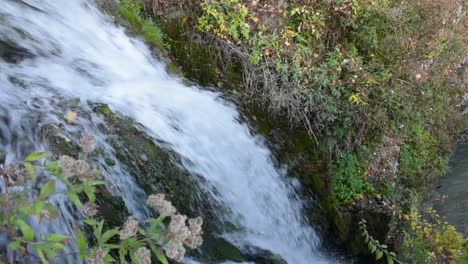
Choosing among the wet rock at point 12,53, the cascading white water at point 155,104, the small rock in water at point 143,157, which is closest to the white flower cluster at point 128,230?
the cascading white water at point 155,104

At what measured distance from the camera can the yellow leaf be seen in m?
3.49

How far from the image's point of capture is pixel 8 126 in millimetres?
3072

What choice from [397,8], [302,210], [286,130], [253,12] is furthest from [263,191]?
[397,8]

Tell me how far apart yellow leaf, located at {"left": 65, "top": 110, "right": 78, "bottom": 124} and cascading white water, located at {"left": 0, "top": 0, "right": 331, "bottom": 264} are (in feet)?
0.39

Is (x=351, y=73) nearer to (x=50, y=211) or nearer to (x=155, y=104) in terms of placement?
(x=155, y=104)

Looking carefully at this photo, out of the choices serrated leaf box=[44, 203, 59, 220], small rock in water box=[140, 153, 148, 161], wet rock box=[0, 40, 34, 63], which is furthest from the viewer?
small rock in water box=[140, 153, 148, 161]

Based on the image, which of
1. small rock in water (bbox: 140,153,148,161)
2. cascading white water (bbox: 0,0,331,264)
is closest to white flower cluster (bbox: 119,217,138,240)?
cascading white water (bbox: 0,0,331,264)

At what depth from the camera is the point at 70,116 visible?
352 cm

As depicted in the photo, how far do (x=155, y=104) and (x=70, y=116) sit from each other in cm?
96

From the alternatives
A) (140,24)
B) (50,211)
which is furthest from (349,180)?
(50,211)

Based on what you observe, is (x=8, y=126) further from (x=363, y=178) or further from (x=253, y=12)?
(x=363, y=178)

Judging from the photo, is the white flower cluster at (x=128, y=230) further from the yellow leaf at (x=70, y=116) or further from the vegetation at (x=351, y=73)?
the vegetation at (x=351, y=73)

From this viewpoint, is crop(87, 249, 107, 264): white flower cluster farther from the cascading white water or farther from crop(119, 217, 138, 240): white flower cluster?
the cascading white water

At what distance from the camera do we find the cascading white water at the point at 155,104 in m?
3.87
